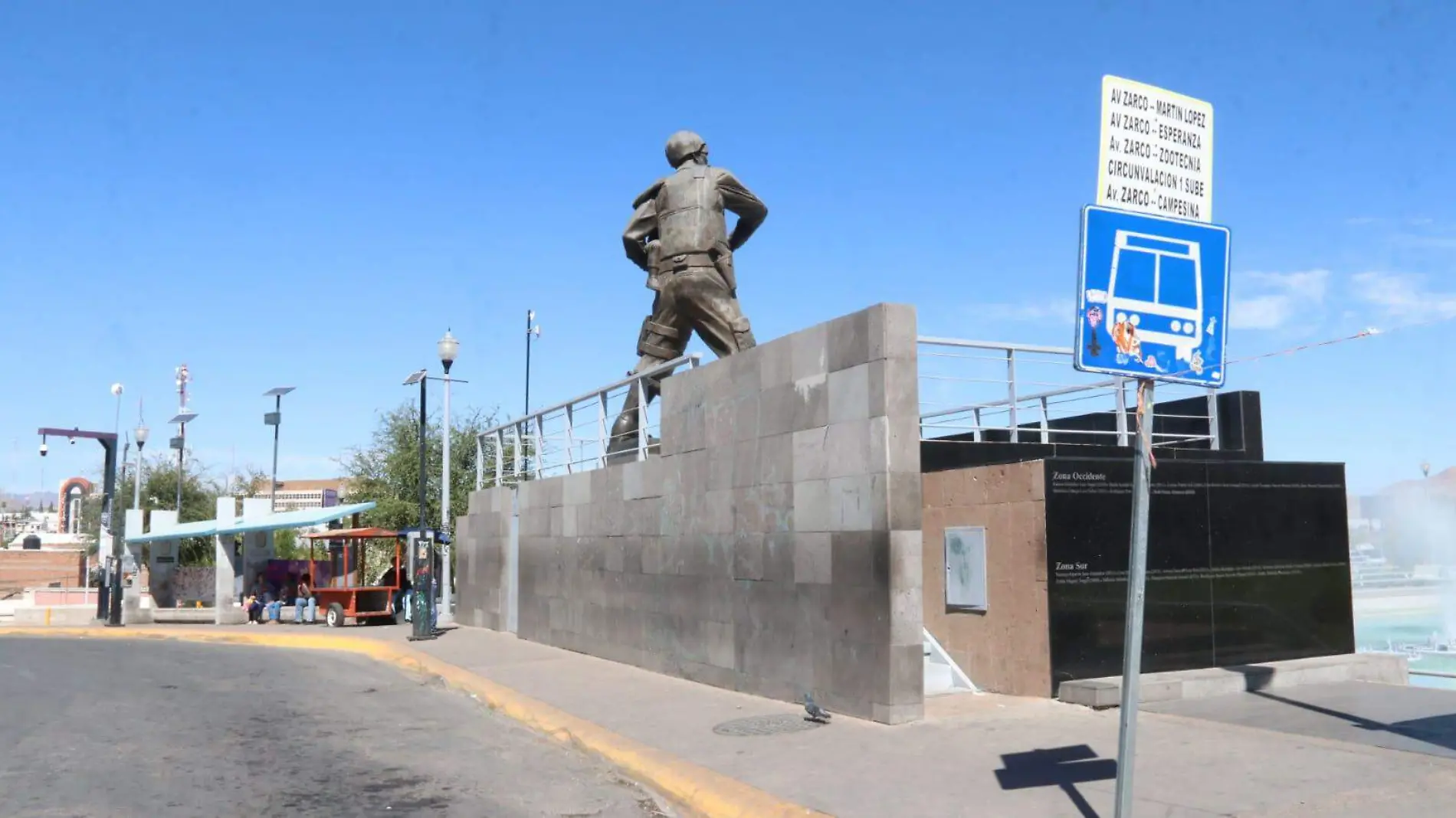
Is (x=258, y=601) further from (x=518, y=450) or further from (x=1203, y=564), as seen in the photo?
(x=1203, y=564)

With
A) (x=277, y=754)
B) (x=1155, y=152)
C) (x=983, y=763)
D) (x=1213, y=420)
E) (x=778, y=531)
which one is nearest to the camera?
(x=1155, y=152)

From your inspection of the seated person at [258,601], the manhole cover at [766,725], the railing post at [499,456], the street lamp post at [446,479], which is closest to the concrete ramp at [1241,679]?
the manhole cover at [766,725]

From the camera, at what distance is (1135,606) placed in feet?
17.1

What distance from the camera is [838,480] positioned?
1080cm

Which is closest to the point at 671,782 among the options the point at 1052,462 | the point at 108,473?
the point at 1052,462

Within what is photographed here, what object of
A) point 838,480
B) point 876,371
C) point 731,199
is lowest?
point 838,480

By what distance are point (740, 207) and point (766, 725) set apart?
801cm

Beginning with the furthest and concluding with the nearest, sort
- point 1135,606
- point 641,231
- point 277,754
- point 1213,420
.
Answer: point 641,231
point 1213,420
point 277,754
point 1135,606

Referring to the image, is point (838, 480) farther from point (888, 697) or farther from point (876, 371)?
point (888, 697)

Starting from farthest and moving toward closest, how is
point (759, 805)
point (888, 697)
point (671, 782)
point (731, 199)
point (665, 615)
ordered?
point (731, 199) → point (665, 615) → point (888, 697) → point (671, 782) → point (759, 805)

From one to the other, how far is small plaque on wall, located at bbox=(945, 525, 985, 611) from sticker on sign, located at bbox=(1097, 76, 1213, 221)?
5832mm

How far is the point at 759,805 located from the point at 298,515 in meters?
27.6

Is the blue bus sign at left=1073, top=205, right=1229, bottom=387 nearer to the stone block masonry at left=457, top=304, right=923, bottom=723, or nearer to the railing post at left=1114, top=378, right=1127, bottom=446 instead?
the stone block masonry at left=457, top=304, right=923, bottom=723

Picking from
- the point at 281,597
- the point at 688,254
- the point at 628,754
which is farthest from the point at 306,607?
the point at 628,754
